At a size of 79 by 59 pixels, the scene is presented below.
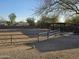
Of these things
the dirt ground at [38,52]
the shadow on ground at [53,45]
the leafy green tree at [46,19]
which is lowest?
the shadow on ground at [53,45]

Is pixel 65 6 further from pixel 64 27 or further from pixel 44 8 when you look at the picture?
pixel 64 27

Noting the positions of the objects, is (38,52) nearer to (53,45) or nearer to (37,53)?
(37,53)

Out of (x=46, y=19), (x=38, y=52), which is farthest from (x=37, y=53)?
(x=46, y=19)

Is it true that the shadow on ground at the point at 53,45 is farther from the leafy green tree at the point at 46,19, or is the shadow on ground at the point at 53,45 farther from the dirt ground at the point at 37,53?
the leafy green tree at the point at 46,19

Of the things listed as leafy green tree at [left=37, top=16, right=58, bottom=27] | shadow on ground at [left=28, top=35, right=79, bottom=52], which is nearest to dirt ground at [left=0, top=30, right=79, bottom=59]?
shadow on ground at [left=28, top=35, right=79, bottom=52]

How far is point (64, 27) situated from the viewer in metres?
42.1

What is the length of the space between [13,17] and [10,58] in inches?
3820

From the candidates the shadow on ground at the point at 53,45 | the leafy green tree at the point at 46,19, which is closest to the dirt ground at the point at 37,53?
the shadow on ground at the point at 53,45

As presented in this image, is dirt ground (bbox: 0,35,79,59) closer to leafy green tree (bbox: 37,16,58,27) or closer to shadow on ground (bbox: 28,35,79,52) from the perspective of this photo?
shadow on ground (bbox: 28,35,79,52)

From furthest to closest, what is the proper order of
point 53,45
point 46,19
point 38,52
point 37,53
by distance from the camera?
point 46,19 < point 53,45 < point 38,52 < point 37,53

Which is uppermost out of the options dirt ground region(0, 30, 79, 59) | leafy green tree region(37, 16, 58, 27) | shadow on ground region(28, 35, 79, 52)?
leafy green tree region(37, 16, 58, 27)

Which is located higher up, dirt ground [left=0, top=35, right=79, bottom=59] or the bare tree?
the bare tree

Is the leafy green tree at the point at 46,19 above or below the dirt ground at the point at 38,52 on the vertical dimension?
above

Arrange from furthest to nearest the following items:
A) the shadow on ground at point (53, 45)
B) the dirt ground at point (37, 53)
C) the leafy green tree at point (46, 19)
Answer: the leafy green tree at point (46, 19)
the shadow on ground at point (53, 45)
the dirt ground at point (37, 53)
